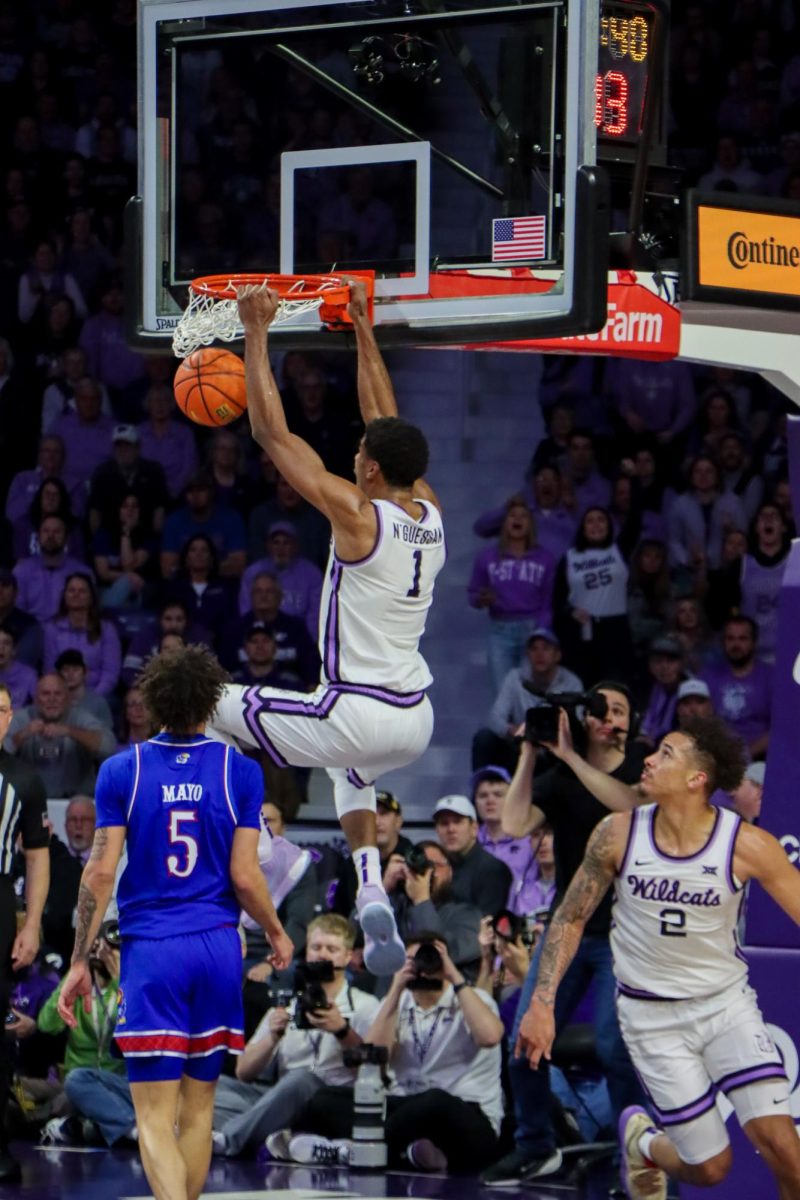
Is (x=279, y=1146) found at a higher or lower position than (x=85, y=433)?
lower

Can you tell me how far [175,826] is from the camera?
749 cm

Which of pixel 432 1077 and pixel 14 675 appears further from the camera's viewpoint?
pixel 14 675

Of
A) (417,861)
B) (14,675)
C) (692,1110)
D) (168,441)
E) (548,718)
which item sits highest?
(168,441)

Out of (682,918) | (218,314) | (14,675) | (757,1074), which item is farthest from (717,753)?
(14,675)

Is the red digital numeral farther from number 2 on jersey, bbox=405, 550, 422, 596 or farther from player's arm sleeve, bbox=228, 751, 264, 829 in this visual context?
player's arm sleeve, bbox=228, 751, 264, 829

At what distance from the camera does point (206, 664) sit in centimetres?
760

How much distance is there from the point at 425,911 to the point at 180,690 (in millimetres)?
3589

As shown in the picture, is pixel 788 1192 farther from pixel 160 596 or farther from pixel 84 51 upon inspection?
pixel 84 51

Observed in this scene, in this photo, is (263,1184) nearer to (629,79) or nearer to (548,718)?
(548,718)

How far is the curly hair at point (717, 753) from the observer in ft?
27.4

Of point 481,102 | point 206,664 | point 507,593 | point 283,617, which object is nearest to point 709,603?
point 507,593

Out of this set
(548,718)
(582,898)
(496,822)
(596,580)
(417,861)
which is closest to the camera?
(582,898)

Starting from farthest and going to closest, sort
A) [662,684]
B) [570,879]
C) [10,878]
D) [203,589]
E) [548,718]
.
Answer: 1. [203,589]
2. [662,684]
3. [10,878]
4. [570,879]
5. [548,718]

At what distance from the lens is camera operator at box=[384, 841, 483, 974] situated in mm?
10703
